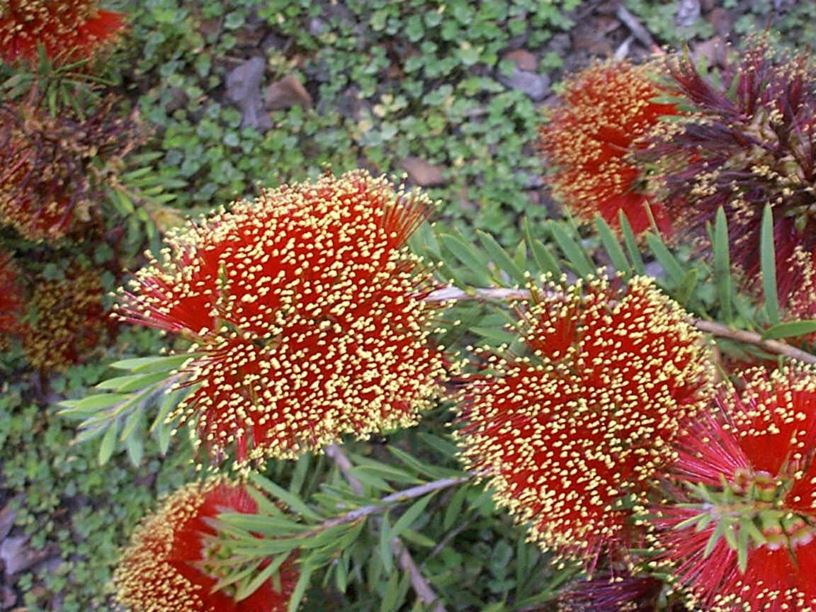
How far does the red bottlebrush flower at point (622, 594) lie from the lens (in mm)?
996

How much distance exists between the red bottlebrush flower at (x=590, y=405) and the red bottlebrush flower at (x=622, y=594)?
0.31 feet

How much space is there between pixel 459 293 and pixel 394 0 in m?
1.11

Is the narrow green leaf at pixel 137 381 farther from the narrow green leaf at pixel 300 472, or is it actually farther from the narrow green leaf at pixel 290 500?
the narrow green leaf at pixel 300 472

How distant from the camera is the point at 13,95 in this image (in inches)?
59.0

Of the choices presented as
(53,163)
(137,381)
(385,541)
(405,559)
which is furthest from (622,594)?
(53,163)

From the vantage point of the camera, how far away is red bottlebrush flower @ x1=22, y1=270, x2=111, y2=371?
1.69 metres

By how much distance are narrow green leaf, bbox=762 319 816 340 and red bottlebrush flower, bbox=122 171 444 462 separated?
42cm

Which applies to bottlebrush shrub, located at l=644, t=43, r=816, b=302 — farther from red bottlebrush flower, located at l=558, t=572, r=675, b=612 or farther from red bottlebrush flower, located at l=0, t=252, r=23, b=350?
red bottlebrush flower, located at l=0, t=252, r=23, b=350

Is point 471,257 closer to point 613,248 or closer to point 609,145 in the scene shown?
point 613,248

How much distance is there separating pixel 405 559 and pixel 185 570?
38 centimetres

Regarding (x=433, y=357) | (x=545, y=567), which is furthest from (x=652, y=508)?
(x=545, y=567)

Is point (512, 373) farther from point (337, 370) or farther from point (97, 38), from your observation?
point (97, 38)

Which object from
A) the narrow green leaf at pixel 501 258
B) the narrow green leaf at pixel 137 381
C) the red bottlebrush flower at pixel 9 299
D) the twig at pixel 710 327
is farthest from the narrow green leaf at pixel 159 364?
the red bottlebrush flower at pixel 9 299

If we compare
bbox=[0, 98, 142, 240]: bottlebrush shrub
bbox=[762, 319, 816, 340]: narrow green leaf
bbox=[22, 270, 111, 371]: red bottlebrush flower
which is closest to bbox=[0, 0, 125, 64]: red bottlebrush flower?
bbox=[0, 98, 142, 240]: bottlebrush shrub
